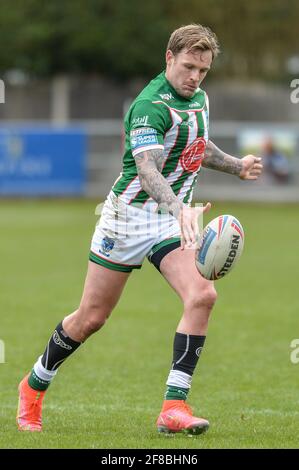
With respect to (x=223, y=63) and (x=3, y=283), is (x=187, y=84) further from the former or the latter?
(x=223, y=63)

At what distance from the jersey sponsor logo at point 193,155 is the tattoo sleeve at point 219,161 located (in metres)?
0.39

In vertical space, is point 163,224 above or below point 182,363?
above

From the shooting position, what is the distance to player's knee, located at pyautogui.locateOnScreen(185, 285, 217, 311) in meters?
6.39

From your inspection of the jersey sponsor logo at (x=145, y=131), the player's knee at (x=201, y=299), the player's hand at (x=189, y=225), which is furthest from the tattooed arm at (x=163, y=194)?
the player's knee at (x=201, y=299)

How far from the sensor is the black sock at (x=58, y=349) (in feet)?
22.3

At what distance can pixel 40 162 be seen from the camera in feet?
91.6

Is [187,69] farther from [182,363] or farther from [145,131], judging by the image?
[182,363]

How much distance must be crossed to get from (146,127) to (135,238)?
2.16 ft

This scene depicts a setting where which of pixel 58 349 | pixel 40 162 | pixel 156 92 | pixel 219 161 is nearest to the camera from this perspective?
pixel 156 92

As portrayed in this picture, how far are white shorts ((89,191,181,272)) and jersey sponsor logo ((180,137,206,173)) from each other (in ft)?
0.99

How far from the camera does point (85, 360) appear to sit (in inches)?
373

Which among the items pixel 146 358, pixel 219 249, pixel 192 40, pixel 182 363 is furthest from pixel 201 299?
pixel 146 358

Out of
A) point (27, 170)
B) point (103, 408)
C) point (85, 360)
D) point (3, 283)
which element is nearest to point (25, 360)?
point (85, 360)

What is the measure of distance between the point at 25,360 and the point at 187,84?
3.49 meters
